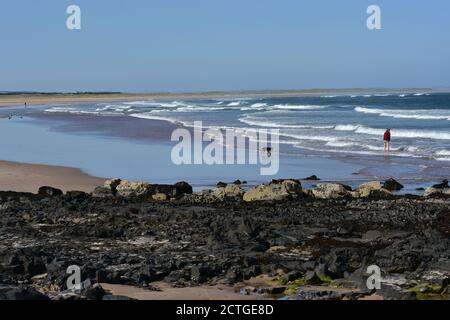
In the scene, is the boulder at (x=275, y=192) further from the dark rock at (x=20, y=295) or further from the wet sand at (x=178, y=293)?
the dark rock at (x=20, y=295)

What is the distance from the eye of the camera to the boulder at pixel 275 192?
50.4 ft

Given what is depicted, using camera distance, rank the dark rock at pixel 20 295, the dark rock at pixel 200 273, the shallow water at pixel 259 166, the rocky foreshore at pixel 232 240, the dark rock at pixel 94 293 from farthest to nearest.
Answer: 1. the shallow water at pixel 259 166
2. the dark rock at pixel 200 273
3. the rocky foreshore at pixel 232 240
4. the dark rock at pixel 94 293
5. the dark rock at pixel 20 295

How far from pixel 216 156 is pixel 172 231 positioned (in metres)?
14.2

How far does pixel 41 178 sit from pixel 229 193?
280 inches

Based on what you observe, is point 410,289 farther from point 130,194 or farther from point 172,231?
point 130,194

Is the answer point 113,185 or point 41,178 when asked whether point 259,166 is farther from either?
point 113,185

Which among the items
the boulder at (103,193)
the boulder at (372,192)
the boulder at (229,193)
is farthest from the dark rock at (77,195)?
the boulder at (372,192)

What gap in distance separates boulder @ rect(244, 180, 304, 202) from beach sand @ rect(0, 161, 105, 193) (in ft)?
15.8

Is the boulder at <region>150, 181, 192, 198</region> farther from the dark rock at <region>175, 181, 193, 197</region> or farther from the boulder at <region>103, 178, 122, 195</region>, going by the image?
→ the boulder at <region>103, 178, 122, 195</region>

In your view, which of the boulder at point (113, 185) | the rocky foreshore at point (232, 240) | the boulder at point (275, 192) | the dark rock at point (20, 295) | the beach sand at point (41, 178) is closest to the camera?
the dark rock at point (20, 295)

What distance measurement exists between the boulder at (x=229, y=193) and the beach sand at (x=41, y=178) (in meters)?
3.93

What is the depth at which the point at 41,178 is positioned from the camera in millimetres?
20438

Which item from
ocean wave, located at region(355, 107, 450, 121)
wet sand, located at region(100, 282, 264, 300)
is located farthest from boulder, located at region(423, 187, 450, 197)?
ocean wave, located at region(355, 107, 450, 121)
